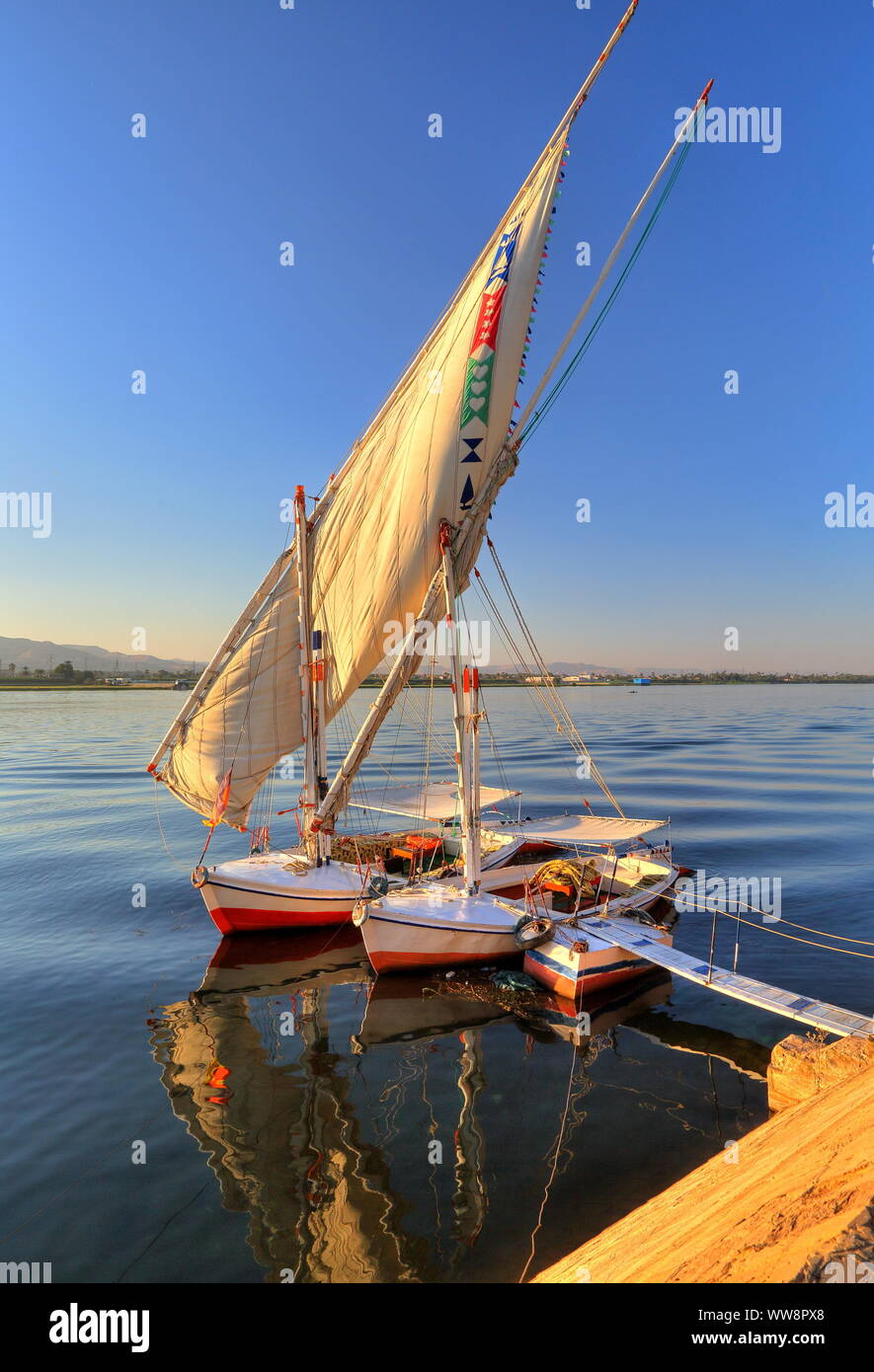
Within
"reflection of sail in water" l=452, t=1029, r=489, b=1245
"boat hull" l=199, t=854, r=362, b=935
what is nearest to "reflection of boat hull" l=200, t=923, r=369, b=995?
"boat hull" l=199, t=854, r=362, b=935

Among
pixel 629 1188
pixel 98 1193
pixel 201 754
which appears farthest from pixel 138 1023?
pixel 629 1188

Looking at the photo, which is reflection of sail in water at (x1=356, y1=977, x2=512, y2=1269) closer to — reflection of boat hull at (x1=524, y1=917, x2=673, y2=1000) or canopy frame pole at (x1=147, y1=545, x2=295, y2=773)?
reflection of boat hull at (x1=524, y1=917, x2=673, y2=1000)

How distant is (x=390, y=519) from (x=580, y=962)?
14.8m

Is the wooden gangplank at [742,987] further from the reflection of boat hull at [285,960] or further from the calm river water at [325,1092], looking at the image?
the reflection of boat hull at [285,960]

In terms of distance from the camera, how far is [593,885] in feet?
76.9

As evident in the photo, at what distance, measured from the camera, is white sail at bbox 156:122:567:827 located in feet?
67.5

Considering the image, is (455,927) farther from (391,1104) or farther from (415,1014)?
(391,1104)

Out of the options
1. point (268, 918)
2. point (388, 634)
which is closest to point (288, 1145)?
point (268, 918)

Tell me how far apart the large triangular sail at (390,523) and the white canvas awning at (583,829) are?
9549 mm

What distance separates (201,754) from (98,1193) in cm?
1559

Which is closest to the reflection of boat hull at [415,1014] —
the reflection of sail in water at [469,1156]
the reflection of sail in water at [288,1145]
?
the reflection of sail in water at [469,1156]

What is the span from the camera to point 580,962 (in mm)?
16984
